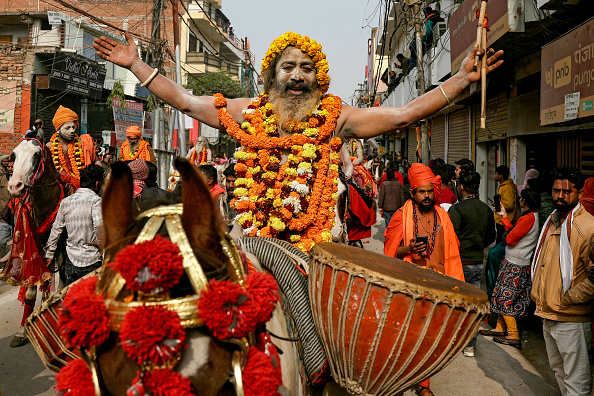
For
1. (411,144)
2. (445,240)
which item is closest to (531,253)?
(445,240)

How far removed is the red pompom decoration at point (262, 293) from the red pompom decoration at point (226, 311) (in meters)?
0.04

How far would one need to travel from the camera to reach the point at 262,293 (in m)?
Answer: 1.70

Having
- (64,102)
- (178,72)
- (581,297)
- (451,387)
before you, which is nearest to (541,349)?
(451,387)

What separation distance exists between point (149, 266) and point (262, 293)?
0.42 metres

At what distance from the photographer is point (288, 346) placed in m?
2.21

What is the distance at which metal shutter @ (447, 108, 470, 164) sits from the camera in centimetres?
1740

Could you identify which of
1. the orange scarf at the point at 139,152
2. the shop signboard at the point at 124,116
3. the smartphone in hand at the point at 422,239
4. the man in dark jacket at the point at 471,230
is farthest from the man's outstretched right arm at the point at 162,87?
the shop signboard at the point at 124,116

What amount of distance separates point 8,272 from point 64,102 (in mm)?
20592

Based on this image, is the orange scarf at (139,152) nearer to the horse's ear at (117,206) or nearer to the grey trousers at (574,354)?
the grey trousers at (574,354)

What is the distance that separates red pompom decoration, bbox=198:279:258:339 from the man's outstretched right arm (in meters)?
2.43

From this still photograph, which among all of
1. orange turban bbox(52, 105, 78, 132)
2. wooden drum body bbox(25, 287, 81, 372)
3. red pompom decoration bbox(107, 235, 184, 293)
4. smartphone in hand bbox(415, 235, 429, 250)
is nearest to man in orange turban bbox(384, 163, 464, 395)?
smartphone in hand bbox(415, 235, 429, 250)

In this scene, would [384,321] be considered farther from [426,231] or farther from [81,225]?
[81,225]

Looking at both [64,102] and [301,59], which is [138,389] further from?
[64,102]

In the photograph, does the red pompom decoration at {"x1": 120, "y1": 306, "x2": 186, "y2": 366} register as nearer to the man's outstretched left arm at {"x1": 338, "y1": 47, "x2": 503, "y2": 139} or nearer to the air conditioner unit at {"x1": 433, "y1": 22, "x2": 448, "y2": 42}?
the man's outstretched left arm at {"x1": 338, "y1": 47, "x2": 503, "y2": 139}
